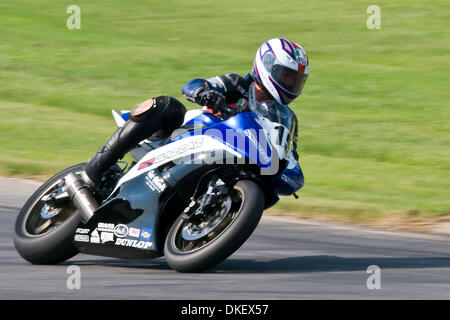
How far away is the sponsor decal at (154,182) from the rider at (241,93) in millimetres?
271

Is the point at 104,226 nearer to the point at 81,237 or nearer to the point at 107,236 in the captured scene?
the point at 107,236

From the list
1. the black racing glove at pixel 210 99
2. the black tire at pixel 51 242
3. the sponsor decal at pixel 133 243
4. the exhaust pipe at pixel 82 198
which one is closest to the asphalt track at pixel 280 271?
the black tire at pixel 51 242

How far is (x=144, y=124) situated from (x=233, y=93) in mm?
678

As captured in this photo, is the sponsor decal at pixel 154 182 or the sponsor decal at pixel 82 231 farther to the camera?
the sponsor decal at pixel 82 231

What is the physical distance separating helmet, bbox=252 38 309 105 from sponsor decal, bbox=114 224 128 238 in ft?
4.47

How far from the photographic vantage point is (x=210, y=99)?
6156 mm

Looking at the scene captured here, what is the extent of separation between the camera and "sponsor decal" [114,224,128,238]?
20.9ft

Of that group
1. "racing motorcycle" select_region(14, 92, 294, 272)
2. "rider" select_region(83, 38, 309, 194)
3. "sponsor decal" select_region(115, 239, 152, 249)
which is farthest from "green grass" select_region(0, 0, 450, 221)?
"sponsor decal" select_region(115, 239, 152, 249)

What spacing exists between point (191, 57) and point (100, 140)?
691 centimetres

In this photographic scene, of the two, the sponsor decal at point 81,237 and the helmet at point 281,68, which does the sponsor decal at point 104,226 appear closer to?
the sponsor decal at point 81,237

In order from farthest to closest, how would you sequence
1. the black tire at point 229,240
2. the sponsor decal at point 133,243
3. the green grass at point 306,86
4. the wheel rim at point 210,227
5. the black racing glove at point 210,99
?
1. the green grass at point 306,86
2. the sponsor decal at point 133,243
3. the black racing glove at point 210,99
4. the wheel rim at point 210,227
5. the black tire at point 229,240

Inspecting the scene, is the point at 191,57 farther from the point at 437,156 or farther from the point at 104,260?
the point at 104,260

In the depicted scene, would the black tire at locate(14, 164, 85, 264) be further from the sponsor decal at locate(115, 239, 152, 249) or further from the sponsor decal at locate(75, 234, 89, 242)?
the sponsor decal at locate(115, 239, 152, 249)

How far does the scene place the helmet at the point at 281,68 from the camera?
20.8ft
